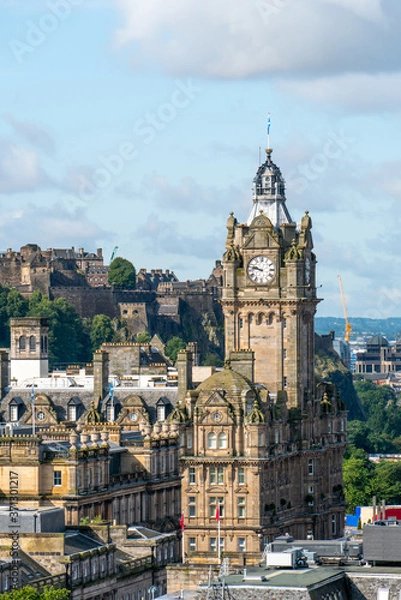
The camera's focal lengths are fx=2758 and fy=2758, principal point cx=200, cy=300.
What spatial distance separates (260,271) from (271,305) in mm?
2448

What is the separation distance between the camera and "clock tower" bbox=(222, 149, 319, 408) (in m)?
182

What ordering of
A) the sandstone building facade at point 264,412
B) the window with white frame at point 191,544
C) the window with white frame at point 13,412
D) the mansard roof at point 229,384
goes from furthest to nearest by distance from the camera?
the window with white frame at point 13,412 < the sandstone building facade at point 264,412 < the mansard roof at point 229,384 < the window with white frame at point 191,544

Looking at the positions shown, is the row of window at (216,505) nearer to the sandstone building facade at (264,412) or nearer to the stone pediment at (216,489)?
the sandstone building facade at (264,412)

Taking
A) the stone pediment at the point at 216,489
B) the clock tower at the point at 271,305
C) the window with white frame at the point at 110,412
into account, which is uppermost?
the clock tower at the point at 271,305

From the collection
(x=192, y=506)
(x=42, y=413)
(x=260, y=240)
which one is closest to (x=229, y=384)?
(x=192, y=506)

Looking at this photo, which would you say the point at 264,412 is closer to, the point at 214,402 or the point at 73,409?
the point at 214,402

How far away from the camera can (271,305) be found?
7185 inches

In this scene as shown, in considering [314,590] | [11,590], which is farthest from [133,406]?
[314,590]

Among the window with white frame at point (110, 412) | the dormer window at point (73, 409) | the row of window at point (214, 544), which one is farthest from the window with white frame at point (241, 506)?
the dormer window at point (73, 409)

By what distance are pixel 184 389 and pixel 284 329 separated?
310 inches

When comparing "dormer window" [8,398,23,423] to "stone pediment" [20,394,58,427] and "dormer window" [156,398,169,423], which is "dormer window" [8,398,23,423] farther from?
"dormer window" [156,398,169,423]

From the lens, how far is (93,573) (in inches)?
4643

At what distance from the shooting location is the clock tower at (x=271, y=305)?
182 meters

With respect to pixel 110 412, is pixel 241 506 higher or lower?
lower
